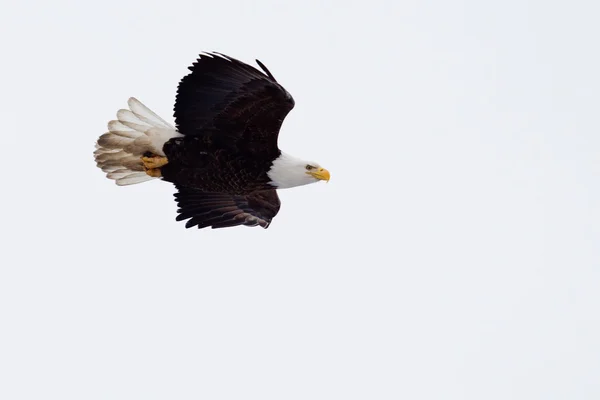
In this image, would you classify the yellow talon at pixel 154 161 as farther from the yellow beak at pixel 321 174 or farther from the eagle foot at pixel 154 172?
the yellow beak at pixel 321 174

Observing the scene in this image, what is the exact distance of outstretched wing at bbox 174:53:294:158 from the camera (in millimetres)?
10180

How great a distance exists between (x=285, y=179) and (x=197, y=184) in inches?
33.9

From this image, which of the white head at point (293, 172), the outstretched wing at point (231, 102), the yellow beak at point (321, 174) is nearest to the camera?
the outstretched wing at point (231, 102)

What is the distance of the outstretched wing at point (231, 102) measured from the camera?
10.2 metres

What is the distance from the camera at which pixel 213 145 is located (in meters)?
10.8

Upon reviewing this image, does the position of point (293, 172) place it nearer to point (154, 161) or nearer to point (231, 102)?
point (231, 102)

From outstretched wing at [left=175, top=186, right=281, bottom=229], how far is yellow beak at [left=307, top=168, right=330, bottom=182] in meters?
0.95

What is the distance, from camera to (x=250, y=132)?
10727mm

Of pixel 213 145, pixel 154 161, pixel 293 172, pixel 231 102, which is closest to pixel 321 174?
pixel 293 172

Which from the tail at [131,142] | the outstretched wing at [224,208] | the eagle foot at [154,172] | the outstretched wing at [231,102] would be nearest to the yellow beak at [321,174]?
the outstretched wing at [231,102]

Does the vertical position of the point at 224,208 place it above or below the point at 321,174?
A: below

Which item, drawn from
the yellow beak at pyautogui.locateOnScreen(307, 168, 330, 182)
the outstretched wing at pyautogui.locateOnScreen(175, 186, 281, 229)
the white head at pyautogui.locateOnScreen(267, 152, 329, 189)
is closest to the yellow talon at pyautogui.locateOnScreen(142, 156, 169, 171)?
the outstretched wing at pyautogui.locateOnScreen(175, 186, 281, 229)

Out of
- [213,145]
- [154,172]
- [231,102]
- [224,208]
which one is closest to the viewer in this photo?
[231,102]

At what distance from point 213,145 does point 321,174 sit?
1.12m
